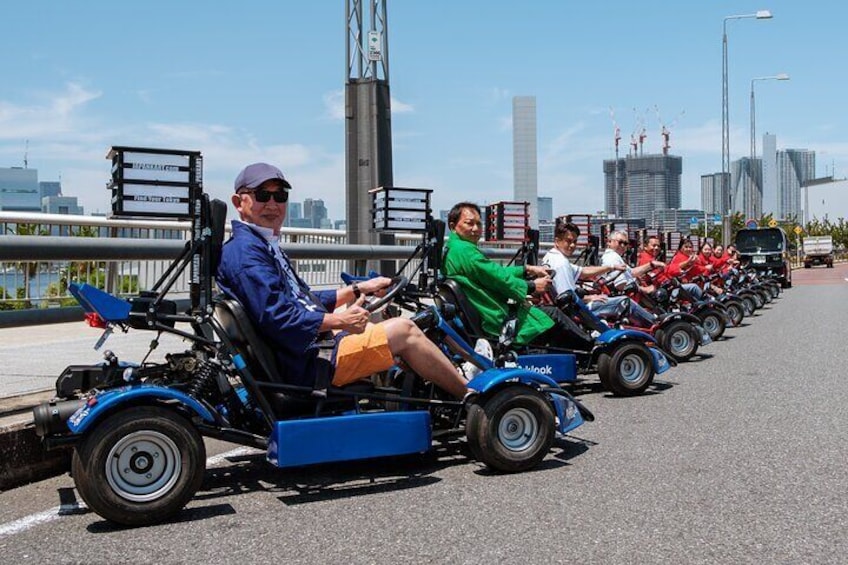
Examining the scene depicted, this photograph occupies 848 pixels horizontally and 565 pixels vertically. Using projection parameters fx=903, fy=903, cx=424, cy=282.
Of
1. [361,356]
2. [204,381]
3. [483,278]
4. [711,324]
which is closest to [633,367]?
[483,278]

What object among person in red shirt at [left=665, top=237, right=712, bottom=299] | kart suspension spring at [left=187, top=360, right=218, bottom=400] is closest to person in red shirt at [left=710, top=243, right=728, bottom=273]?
person in red shirt at [left=665, top=237, right=712, bottom=299]

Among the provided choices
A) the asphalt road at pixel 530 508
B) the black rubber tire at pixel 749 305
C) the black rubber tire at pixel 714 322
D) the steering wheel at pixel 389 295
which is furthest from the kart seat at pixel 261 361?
the black rubber tire at pixel 749 305

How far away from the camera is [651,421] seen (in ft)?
21.3

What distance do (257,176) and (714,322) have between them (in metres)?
9.82

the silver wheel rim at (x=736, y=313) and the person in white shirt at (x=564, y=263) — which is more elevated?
the person in white shirt at (x=564, y=263)

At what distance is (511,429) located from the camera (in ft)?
16.5

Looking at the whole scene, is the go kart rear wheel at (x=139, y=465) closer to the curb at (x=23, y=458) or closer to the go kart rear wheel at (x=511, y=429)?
the curb at (x=23, y=458)

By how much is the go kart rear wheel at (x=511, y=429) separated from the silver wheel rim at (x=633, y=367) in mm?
2803

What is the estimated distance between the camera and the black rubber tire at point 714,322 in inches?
508

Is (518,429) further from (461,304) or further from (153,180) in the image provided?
(153,180)

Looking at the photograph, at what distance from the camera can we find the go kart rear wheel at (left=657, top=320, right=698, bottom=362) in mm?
10109

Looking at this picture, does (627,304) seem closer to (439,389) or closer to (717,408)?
(717,408)

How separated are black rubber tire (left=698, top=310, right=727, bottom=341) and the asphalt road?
21.6ft

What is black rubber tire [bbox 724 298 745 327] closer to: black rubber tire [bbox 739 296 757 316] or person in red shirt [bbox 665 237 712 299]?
person in red shirt [bbox 665 237 712 299]
